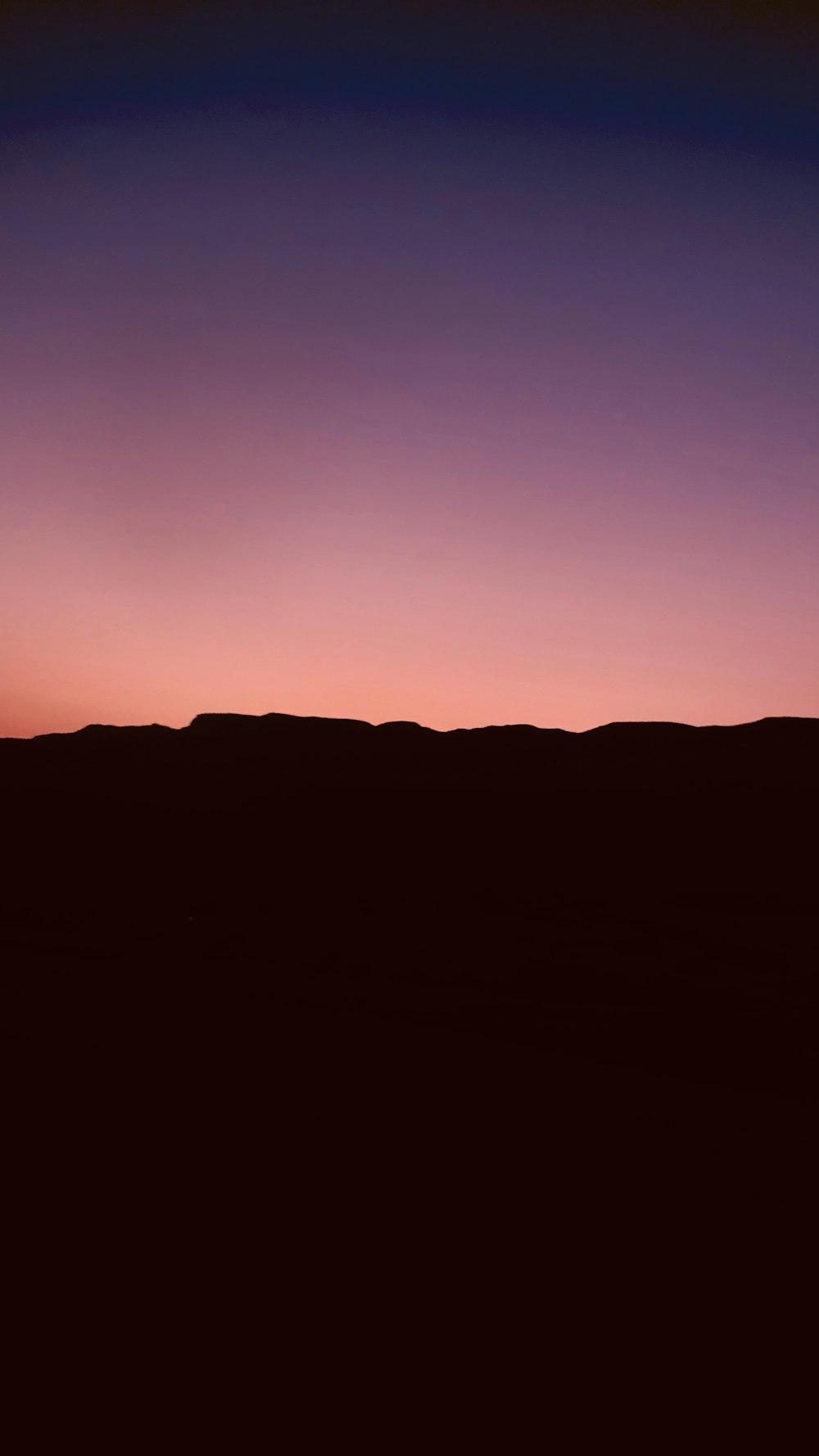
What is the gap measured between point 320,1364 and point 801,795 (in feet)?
81.6

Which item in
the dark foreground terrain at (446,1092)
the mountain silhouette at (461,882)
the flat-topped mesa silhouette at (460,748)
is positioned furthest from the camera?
the flat-topped mesa silhouette at (460,748)

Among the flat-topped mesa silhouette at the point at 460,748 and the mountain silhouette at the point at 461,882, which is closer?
the mountain silhouette at the point at 461,882

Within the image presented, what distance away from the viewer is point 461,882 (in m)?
23.8

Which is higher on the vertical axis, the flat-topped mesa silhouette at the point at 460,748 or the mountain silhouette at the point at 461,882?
the flat-topped mesa silhouette at the point at 460,748

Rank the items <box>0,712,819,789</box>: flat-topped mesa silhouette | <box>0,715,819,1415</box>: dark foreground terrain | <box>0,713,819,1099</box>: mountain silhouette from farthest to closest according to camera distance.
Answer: <box>0,712,819,789</box>: flat-topped mesa silhouette, <box>0,713,819,1099</box>: mountain silhouette, <box>0,715,819,1415</box>: dark foreground terrain

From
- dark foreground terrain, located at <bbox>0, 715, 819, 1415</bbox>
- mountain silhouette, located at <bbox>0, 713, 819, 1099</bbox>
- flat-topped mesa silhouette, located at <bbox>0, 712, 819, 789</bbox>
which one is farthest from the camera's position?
flat-topped mesa silhouette, located at <bbox>0, 712, 819, 789</bbox>

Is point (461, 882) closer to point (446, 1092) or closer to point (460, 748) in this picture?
point (460, 748)

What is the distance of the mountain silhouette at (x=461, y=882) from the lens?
46.3 feet

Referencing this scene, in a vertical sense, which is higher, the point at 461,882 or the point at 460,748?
the point at 460,748

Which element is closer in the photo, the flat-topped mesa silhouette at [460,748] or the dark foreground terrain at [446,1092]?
the dark foreground terrain at [446,1092]

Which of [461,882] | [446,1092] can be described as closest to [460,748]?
[461,882]

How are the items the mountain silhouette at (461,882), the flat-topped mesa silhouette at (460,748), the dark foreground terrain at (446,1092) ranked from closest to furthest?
the dark foreground terrain at (446,1092) < the mountain silhouette at (461,882) < the flat-topped mesa silhouette at (460,748)

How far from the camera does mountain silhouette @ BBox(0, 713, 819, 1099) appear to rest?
14.1 m

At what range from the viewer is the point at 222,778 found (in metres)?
35.8
